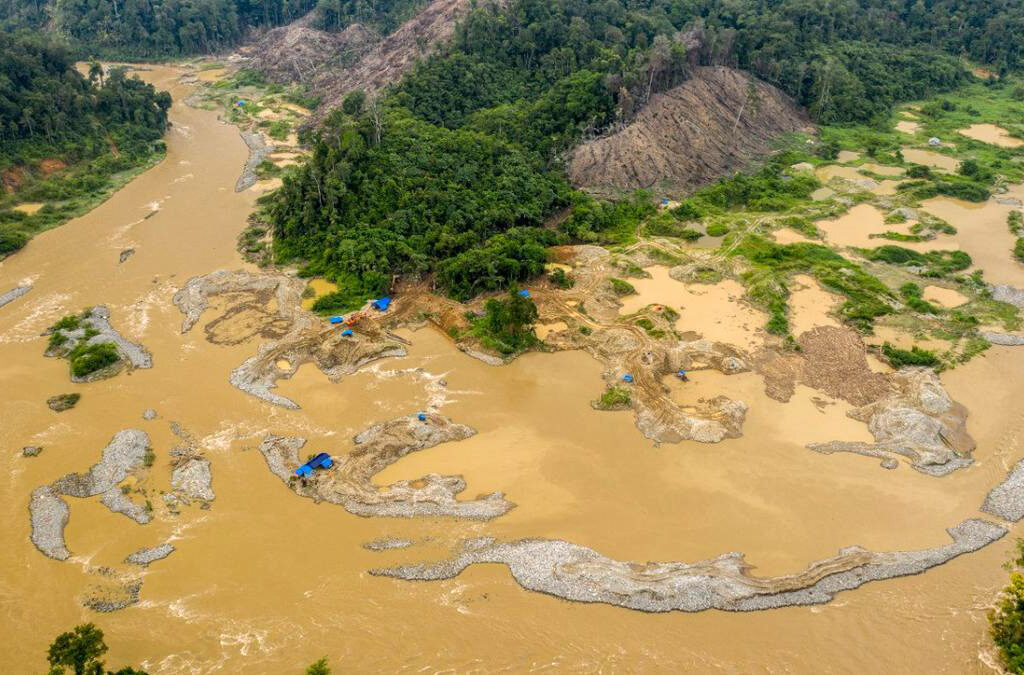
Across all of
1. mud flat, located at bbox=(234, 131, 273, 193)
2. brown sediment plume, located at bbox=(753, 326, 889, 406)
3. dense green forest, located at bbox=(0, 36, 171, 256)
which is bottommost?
brown sediment plume, located at bbox=(753, 326, 889, 406)

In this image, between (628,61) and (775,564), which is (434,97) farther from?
(775,564)

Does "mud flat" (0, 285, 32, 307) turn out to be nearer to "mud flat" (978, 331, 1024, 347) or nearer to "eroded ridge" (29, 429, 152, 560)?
"eroded ridge" (29, 429, 152, 560)

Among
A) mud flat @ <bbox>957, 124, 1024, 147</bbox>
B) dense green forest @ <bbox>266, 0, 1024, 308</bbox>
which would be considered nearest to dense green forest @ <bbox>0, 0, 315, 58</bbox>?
dense green forest @ <bbox>266, 0, 1024, 308</bbox>

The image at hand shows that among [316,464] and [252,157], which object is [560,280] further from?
[252,157]

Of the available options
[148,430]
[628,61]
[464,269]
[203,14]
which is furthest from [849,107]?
[203,14]

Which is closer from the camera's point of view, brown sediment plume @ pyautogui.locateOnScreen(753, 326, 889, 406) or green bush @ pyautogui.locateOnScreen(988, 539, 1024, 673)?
green bush @ pyautogui.locateOnScreen(988, 539, 1024, 673)

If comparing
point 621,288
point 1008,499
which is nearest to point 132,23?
point 621,288

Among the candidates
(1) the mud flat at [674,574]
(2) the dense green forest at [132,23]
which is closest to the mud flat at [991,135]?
(1) the mud flat at [674,574]
